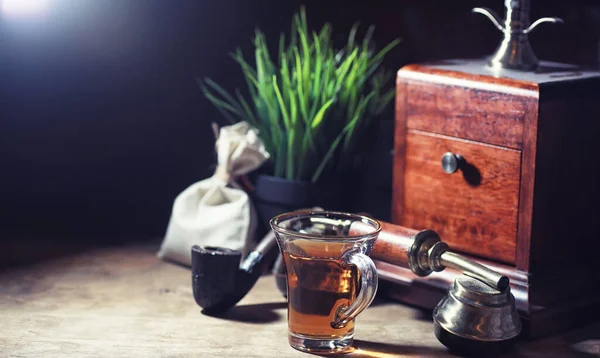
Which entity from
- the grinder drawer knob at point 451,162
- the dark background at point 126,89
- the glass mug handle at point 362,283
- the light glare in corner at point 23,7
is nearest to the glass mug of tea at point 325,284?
the glass mug handle at point 362,283

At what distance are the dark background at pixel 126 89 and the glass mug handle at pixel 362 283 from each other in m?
0.62

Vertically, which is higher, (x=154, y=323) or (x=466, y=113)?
(x=466, y=113)

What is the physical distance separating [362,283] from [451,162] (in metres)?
0.28

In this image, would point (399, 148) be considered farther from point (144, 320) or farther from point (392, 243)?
point (144, 320)

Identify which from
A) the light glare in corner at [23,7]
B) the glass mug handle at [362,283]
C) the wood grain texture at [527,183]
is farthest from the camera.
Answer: the light glare in corner at [23,7]

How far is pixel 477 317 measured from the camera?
1.16 m

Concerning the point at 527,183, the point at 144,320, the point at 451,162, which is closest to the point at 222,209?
the point at 144,320

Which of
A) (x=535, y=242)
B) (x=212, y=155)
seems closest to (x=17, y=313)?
(x=212, y=155)

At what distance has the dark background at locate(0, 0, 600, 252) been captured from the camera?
1.67 metres

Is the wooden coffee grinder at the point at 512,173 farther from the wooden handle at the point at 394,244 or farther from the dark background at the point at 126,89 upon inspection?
the dark background at the point at 126,89

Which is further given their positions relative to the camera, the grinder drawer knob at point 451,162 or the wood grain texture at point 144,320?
the grinder drawer knob at point 451,162

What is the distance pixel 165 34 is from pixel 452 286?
0.77m

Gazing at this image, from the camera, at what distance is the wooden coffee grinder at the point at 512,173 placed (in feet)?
4.10

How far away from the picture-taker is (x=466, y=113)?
1308mm
